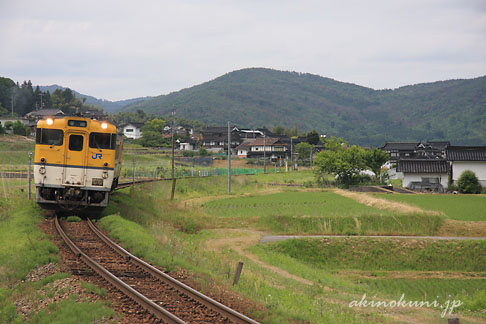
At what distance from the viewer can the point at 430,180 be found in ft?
184

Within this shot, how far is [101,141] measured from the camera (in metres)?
18.3

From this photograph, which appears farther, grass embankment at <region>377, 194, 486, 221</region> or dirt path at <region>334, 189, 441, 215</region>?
grass embankment at <region>377, 194, 486, 221</region>

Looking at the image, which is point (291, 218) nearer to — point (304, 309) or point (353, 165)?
point (304, 309)

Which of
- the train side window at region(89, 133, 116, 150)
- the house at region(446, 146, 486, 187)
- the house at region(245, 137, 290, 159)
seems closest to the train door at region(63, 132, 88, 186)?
the train side window at region(89, 133, 116, 150)

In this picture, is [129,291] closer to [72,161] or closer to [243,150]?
[72,161]

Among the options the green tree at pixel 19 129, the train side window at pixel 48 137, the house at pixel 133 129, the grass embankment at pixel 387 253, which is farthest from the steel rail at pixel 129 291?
the house at pixel 133 129

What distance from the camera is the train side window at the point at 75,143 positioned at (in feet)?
58.8

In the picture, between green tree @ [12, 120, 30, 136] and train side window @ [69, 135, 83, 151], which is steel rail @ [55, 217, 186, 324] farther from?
green tree @ [12, 120, 30, 136]

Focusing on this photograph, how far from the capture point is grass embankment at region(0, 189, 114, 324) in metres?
8.09

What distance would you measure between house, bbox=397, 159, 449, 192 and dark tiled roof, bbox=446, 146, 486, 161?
1716mm

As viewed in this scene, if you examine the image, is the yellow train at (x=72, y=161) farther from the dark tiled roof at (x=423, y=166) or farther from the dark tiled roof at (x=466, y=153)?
the dark tiled roof at (x=466, y=153)

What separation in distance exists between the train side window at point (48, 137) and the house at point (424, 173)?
4609 cm

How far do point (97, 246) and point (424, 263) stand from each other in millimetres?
15778

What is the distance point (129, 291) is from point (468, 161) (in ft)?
171
